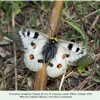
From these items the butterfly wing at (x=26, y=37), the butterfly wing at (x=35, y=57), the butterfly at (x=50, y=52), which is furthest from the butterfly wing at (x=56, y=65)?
the butterfly wing at (x=26, y=37)

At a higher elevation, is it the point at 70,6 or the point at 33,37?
the point at 70,6

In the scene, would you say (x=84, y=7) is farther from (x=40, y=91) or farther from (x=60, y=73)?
(x=40, y=91)

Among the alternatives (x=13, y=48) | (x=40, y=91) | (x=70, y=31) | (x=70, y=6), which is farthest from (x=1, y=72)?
(x=70, y=6)

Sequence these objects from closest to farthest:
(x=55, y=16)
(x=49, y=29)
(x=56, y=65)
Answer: (x=56, y=65), (x=49, y=29), (x=55, y=16)

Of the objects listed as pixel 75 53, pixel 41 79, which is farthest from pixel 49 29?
pixel 41 79

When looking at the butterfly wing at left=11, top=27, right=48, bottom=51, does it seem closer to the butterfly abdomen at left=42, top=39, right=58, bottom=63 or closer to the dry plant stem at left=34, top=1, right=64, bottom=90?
the butterfly abdomen at left=42, top=39, right=58, bottom=63

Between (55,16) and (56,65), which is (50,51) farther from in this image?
(55,16)
